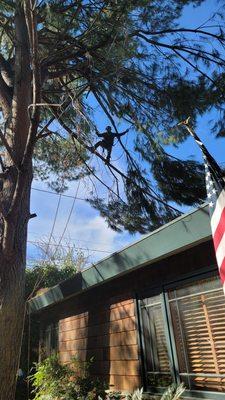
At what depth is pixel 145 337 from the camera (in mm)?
5887

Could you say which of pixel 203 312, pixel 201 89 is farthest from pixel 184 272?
pixel 201 89

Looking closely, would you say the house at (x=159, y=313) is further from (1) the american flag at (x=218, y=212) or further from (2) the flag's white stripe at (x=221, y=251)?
(2) the flag's white stripe at (x=221, y=251)

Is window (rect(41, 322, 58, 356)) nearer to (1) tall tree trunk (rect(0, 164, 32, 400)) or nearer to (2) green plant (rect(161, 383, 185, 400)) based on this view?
(1) tall tree trunk (rect(0, 164, 32, 400))

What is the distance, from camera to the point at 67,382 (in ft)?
22.5

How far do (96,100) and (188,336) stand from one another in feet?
15.5

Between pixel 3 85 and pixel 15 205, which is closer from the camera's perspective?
pixel 15 205

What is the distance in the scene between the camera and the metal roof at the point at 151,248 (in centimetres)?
435

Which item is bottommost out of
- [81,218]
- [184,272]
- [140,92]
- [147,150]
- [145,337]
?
[145,337]

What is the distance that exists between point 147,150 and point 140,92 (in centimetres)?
123

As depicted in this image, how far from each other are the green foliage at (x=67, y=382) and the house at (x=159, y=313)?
0.26m

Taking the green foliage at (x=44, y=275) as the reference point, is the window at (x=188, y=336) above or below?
below

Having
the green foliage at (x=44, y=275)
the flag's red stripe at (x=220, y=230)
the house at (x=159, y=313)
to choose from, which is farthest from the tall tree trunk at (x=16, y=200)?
the green foliage at (x=44, y=275)

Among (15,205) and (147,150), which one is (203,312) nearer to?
(15,205)

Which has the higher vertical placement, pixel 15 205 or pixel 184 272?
pixel 15 205
